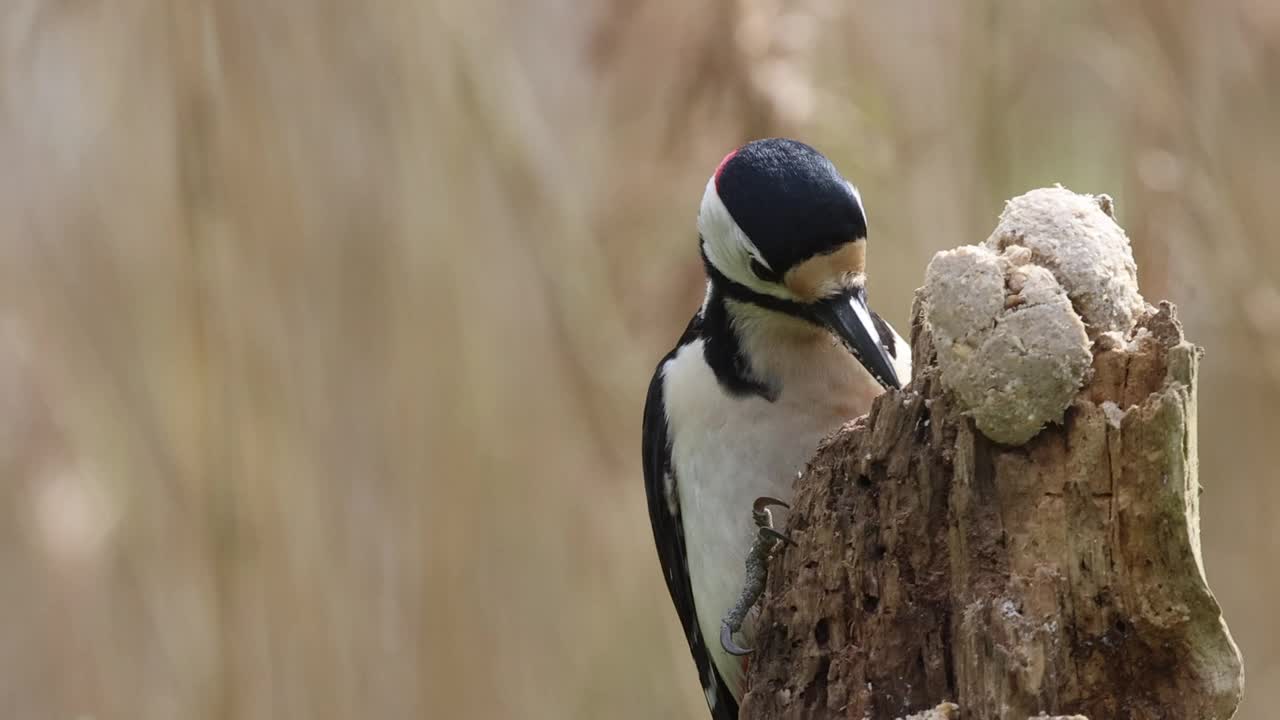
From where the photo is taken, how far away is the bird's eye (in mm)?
1753

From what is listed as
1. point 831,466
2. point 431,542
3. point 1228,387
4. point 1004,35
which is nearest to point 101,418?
point 431,542

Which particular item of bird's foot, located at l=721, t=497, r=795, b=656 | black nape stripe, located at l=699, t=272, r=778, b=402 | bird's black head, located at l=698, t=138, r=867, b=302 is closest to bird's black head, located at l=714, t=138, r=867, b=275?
bird's black head, located at l=698, t=138, r=867, b=302

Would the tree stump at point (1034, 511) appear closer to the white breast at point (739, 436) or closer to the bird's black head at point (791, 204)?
the bird's black head at point (791, 204)

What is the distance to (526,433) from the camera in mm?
2500

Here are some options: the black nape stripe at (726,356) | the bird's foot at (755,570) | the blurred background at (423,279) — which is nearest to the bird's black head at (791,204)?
the black nape stripe at (726,356)

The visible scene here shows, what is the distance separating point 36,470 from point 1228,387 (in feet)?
6.40

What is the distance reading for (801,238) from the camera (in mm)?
1680

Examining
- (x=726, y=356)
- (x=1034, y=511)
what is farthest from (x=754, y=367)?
(x=1034, y=511)

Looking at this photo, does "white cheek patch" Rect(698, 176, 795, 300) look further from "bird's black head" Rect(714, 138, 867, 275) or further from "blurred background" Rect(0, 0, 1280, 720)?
"blurred background" Rect(0, 0, 1280, 720)

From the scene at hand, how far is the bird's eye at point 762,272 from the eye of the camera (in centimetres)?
175

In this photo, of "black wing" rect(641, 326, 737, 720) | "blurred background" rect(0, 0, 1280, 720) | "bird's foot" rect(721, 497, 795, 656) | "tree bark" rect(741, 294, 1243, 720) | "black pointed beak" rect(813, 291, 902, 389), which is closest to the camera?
"tree bark" rect(741, 294, 1243, 720)

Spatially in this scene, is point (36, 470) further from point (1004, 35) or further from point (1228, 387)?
point (1228, 387)

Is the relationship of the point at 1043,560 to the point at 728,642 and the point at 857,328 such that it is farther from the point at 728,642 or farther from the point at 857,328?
the point at 728,642

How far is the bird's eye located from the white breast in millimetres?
119
